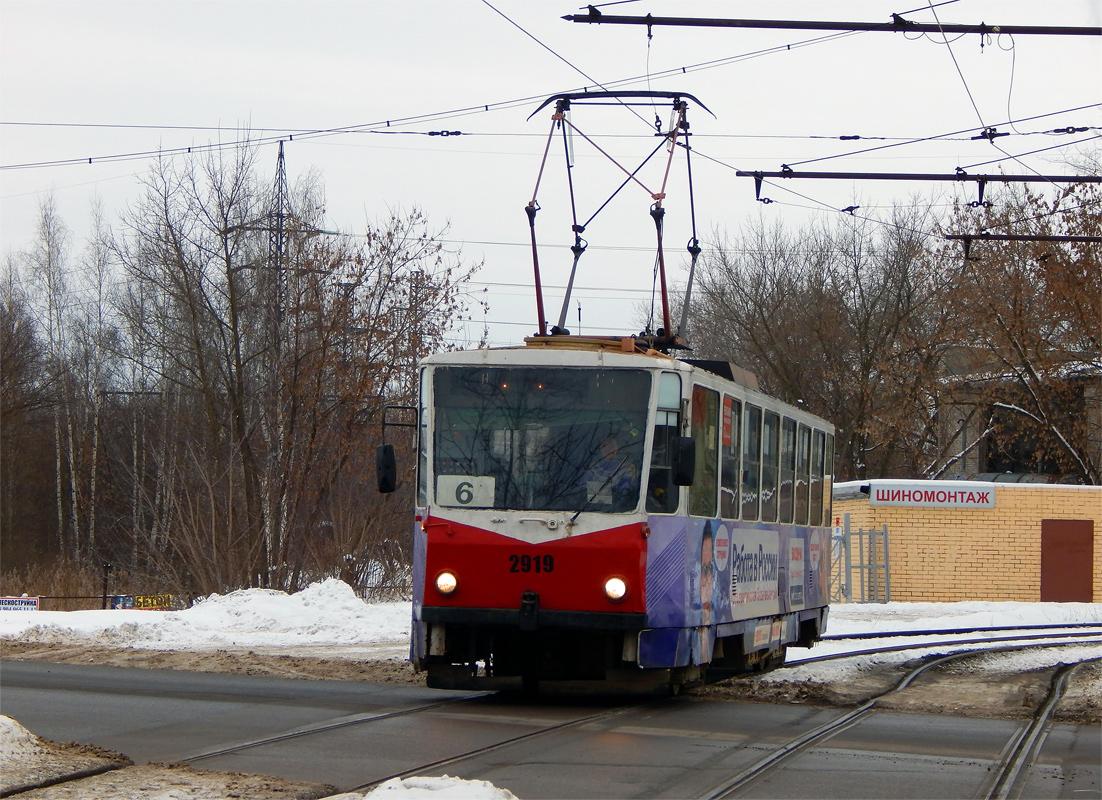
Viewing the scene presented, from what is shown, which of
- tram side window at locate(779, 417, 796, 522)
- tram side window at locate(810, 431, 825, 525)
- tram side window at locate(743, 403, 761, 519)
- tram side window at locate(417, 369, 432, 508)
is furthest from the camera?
tram side window at locate(810, 431, 825, 525)

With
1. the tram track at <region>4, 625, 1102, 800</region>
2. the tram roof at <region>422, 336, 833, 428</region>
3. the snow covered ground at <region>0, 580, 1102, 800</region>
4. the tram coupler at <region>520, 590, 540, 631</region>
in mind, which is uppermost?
the tram roof at <region>422, 336, 833, 428</region>

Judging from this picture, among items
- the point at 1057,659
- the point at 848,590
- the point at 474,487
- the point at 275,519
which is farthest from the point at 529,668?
the point at 848,590

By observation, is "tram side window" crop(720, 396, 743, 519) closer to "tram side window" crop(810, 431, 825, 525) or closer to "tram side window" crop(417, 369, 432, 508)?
"tram side window" crop(417, 369, 432, 508)

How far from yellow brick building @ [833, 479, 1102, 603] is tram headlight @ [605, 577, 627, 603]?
23.8 m

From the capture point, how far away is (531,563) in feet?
35.5

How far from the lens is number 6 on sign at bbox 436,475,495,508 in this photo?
11000 mm

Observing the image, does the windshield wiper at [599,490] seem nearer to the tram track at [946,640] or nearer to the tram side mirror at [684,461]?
the tram side mirror at [684,461]

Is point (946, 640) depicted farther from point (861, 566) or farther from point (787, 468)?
point (861, 566)

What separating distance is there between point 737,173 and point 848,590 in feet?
62.4

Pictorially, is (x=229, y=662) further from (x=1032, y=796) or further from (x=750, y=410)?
(x=1032, y=796)

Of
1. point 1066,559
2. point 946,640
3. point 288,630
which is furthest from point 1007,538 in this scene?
point 288,630

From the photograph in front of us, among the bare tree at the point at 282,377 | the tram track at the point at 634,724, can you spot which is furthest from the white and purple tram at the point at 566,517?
the bare tree at the point at 282,377

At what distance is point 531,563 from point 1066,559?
Result: 84.5ft

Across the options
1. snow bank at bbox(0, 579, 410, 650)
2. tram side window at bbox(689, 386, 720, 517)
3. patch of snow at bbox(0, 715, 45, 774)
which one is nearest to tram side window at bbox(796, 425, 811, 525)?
tram side window at bbox(689, 386, 720, 517)
